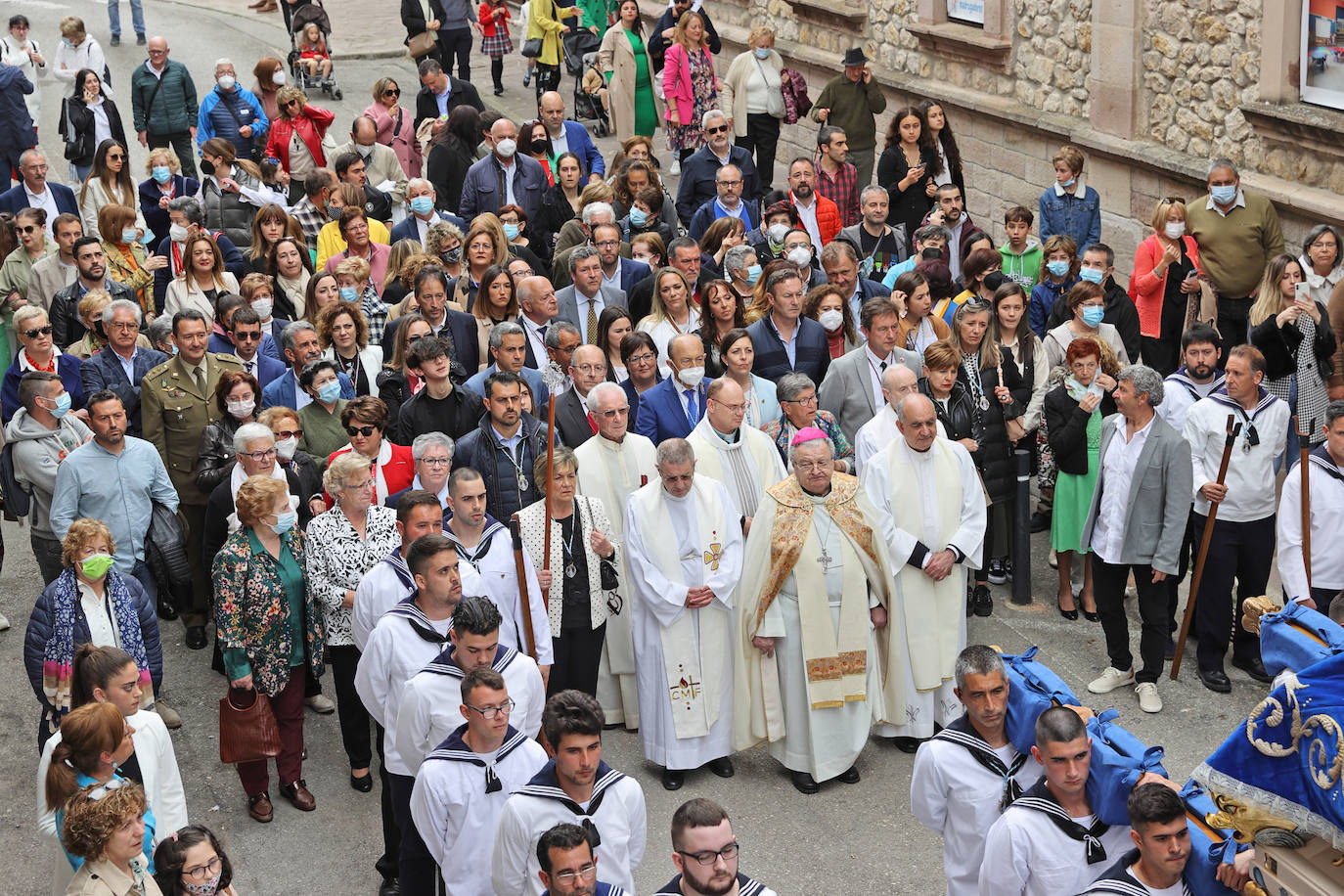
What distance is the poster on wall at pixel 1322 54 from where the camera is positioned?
11859 mm

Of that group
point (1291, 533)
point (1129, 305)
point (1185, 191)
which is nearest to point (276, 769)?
point (1291, 533)

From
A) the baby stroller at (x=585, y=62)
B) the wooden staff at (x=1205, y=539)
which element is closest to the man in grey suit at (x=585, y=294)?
the wooden staff at (x=1205, y=539)

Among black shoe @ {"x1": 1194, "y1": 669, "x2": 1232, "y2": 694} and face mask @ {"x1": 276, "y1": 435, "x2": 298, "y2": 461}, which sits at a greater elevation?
face mask @ {"x1": 276, "y1": 435, "x2": 298, "y2": 461}

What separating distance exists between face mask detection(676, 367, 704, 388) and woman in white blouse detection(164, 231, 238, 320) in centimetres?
382

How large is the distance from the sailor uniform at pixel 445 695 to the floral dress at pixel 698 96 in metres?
10.7

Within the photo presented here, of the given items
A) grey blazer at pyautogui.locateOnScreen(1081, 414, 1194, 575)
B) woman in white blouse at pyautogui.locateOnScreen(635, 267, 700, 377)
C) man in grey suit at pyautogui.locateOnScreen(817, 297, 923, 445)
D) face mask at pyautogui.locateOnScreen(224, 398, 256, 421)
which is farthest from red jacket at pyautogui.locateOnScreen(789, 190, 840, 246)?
face mask at pyautogui.locateOnScreen(224, 398, 256, 421)

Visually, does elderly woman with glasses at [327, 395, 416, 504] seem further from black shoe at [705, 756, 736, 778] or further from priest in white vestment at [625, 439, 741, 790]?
black shoe at [705, 756, 736, 778]

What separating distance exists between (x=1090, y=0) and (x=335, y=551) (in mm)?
9243

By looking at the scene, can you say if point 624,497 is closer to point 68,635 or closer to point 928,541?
point 928,541

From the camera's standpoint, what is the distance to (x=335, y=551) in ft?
26.4

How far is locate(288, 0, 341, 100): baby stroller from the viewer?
2175 centimetres

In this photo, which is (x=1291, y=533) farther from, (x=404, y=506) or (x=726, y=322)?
(x=404, y=506)

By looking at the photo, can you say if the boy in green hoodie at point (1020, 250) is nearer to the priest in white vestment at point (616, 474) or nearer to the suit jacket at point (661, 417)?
the suit jacket at point (661, 417)

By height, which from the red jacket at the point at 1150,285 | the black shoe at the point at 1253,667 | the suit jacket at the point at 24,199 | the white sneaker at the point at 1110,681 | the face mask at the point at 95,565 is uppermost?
the suit jacket at the point at 24,199
